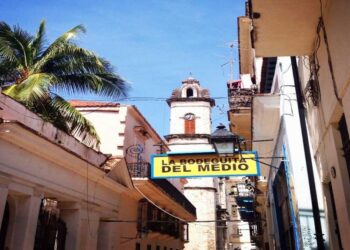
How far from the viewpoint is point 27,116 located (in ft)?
30.1

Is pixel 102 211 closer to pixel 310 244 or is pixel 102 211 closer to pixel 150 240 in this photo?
pixel 150 240

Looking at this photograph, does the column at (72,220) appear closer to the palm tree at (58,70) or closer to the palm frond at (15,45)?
the palm tree at (58,70)

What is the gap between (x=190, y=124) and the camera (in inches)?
1596

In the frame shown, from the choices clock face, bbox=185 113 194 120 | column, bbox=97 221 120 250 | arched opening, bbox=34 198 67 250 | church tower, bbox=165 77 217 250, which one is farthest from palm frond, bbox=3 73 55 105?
clock face, bbox=185 113 194 120

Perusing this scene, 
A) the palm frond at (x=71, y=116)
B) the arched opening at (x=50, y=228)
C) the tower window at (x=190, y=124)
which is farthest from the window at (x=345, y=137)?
the tower window at (x=190, y=124)

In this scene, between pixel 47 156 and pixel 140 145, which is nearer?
pixel 47 156

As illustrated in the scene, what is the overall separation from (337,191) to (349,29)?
2.36m

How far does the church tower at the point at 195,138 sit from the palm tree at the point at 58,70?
83.2 ft

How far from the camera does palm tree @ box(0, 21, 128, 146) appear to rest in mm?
11047

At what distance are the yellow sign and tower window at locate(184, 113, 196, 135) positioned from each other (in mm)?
31672

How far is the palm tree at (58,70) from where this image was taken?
435 inches

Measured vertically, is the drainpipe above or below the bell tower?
below

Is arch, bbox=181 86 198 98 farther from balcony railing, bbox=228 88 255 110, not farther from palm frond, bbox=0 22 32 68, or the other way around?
palm frond, bbox=0 22 32 68

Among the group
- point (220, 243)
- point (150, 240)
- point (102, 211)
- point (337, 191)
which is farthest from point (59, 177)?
point (220, 243)
